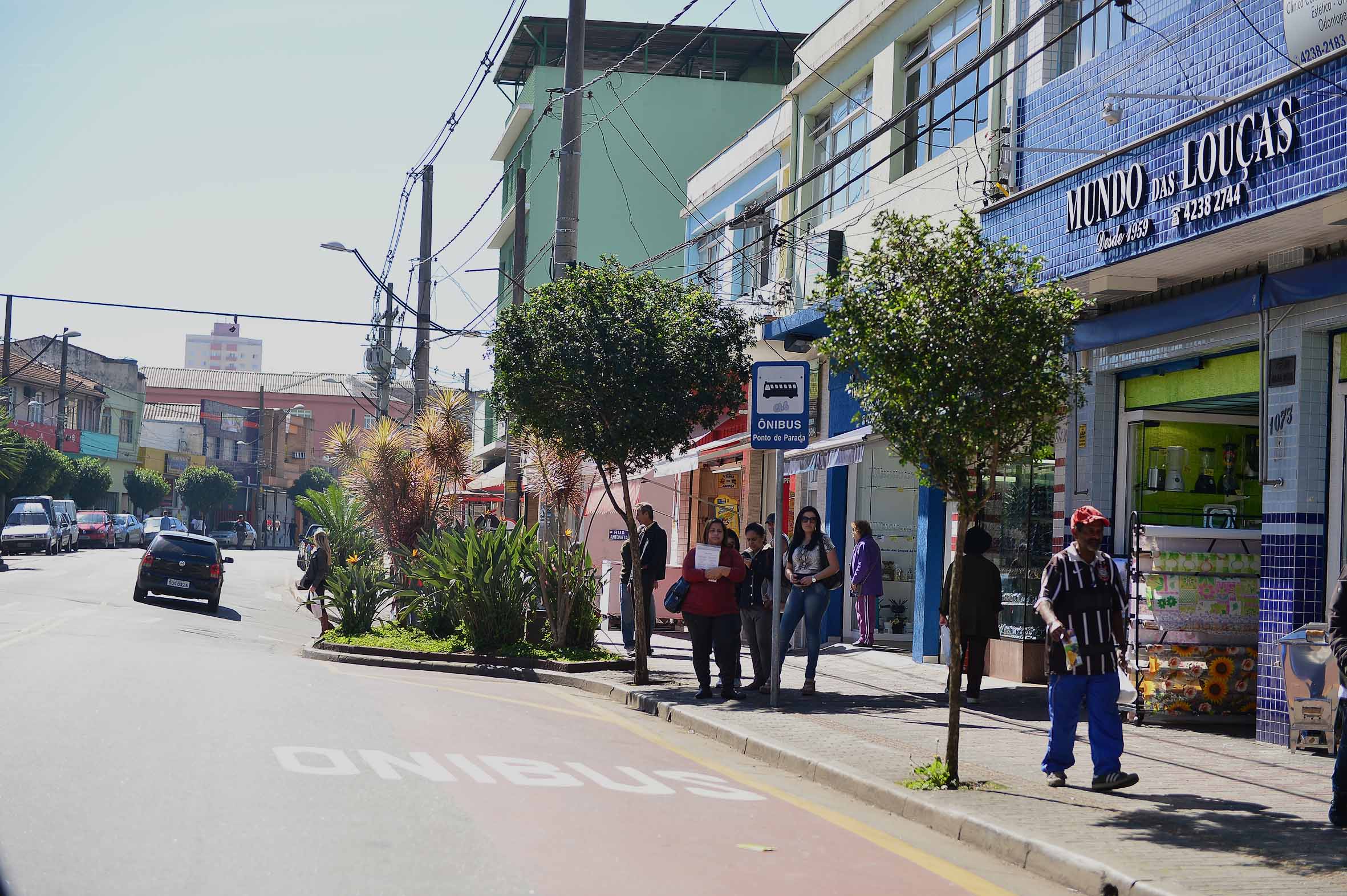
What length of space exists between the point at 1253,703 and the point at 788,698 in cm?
425

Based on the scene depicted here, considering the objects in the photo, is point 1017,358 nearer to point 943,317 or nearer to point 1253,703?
point 943,317

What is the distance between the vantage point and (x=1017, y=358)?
8.52 meters

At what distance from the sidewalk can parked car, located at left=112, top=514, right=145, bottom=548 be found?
179 feet

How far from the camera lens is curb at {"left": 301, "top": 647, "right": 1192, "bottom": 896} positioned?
6.19m

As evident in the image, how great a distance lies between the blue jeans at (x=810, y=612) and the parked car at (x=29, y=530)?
39.2m

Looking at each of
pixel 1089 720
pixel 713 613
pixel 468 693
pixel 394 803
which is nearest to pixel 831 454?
pixel 713 613

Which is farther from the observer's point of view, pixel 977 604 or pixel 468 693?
pixel 468 693

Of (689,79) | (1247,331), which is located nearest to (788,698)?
(1247,331)

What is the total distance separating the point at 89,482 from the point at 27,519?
18.0 metres

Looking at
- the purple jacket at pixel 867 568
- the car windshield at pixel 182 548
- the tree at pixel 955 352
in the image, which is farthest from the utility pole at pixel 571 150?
the car windshield at pixel 182 548

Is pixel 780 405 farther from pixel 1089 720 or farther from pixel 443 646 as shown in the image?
pixel 443 646

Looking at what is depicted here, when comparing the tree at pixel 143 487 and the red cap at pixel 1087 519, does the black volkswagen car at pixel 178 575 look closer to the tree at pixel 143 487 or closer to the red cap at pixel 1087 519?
the red cap at pixel 1087 519

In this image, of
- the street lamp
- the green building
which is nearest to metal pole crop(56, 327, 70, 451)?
the street lamp

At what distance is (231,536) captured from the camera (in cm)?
7675
